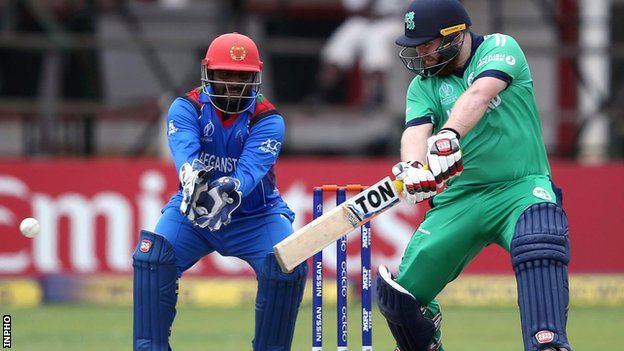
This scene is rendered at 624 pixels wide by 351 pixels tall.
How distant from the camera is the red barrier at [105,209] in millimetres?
12297

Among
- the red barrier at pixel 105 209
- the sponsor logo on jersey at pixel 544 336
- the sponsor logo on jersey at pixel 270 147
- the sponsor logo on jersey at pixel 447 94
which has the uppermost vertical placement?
the red barrier at pixel 105 209

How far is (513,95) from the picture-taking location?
668cm

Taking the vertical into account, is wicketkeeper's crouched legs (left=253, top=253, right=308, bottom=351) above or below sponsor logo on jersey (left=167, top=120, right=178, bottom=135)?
below

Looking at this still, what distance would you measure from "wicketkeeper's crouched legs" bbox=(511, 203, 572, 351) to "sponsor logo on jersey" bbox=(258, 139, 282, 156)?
1.30 meters

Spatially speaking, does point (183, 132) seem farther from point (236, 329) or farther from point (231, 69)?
point (236, 329)

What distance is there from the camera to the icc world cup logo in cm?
680

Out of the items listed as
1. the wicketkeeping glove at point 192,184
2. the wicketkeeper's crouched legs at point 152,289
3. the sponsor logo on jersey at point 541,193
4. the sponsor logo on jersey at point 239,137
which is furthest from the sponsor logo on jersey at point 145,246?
the sponsor logo on jersey at point 541,193

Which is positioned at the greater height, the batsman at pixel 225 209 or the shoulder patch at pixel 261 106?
the shoulder patch at pixel 261 106

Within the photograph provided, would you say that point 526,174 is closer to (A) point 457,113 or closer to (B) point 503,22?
(A) point 457,113

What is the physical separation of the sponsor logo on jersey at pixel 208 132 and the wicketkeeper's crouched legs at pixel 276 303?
0.66m

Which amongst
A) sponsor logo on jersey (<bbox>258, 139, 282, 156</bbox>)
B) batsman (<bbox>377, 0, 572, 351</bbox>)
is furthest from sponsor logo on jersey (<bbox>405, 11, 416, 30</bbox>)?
sponsor logo on jersey (<bbox>258, 139, 282, 156</bbox>)

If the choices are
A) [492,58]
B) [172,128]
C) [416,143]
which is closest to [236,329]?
[172,128]

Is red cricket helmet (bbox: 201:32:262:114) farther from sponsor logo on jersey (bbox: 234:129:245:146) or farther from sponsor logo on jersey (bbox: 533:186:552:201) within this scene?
sponsor logo on jersey (bbox: 533:186:552:201)

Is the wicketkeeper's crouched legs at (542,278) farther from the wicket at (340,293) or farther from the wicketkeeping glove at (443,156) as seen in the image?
the wicket at (340,293)
